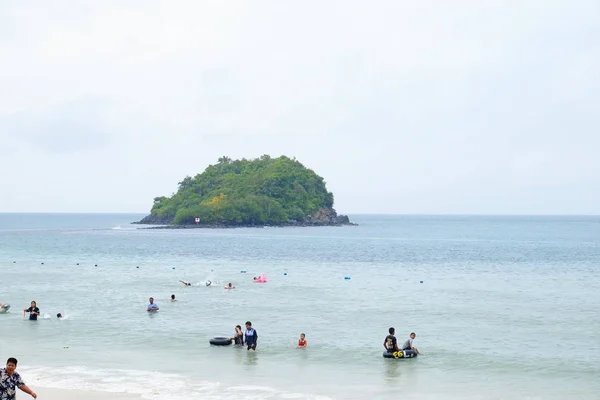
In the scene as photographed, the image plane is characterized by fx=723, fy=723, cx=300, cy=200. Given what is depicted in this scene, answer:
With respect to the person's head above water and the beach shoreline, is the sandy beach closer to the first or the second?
the beach shoreline

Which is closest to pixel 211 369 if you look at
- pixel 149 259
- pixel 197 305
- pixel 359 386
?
pixel 359 386

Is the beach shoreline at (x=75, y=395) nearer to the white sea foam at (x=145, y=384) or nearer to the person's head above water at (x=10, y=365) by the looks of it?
the white sea foam at (x=145, y=384)

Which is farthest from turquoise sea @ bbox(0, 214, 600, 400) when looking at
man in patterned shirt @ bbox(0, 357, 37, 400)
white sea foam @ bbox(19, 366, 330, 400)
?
man in patterned shirt @ bbox(0, 357, 37, 400)

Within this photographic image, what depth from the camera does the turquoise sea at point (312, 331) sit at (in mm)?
28453

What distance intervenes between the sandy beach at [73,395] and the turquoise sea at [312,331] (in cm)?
69

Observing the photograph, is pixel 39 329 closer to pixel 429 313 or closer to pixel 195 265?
pixel 429 313

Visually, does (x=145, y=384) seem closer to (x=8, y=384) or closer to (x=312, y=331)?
(x=8, y=384)

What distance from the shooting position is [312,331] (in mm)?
40656

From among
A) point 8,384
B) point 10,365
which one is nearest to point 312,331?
point 8,384

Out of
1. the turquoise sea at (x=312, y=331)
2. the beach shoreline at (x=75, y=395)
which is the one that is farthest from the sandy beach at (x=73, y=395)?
the turquoise sea at (x=312, y=331)

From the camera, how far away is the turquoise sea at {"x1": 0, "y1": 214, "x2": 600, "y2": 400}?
2845 cm

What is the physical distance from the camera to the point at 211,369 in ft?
100

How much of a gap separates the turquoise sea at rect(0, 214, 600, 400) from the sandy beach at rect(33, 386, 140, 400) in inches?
27.1

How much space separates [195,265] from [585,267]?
47.3 metres
